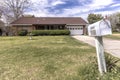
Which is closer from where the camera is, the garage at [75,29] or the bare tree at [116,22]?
the garage at [75,29]

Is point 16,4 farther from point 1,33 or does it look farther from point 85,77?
point 85,77

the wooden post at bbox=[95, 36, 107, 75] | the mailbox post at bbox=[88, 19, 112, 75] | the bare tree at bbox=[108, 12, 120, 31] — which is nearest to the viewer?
the mailbox post at bbox=[88, 19, 112, 75]

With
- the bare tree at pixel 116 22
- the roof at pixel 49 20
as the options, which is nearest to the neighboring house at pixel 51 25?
the roof at pixel 49 20

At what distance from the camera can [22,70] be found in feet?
19.4

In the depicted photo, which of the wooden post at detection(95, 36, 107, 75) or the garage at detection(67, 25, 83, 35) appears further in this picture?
the garage at detection(67, 25, 83, 35)

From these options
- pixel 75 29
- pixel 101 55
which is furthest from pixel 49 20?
pixel 101 55

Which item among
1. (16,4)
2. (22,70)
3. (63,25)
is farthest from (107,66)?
(16,4)

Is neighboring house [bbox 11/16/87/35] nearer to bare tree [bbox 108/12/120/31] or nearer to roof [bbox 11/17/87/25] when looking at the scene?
roof [bbox 11/17/87/25]

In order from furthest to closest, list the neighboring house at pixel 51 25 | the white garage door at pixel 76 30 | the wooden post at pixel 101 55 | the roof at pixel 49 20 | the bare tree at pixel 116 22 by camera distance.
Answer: the bare tree at pixel 116 22, the white garage door at pixel 76 30, the roof at pixel 49 20, the neighboring house at pixel 51 25, the wooden post at pixel 101 55

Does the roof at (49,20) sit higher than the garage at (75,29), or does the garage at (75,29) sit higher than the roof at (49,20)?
the roof at (49,20)

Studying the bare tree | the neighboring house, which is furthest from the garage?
the bare tree

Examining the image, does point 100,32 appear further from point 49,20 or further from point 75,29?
point 49,20

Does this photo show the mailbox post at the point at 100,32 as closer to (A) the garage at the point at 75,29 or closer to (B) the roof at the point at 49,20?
(B) the roof at the point at 49,20

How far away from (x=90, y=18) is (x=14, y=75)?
53495 millimetres
